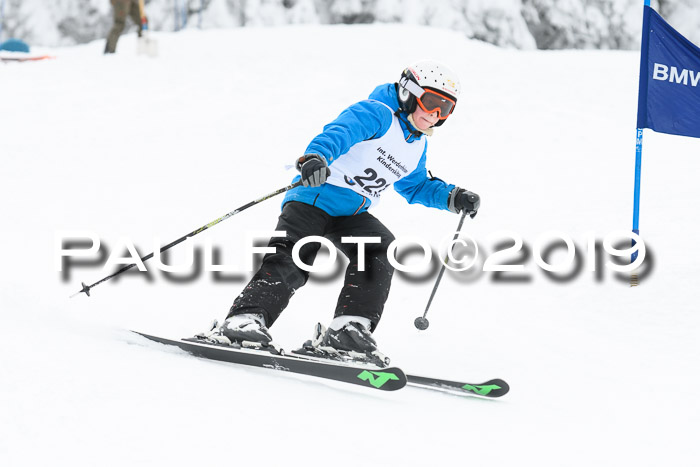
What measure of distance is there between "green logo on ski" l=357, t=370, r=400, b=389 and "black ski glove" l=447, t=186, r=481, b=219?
1.42 metres

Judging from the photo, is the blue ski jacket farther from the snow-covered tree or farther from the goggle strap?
the snow-covered tree

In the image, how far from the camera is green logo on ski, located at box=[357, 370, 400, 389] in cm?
296

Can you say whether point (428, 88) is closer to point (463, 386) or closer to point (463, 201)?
point (463, 201)

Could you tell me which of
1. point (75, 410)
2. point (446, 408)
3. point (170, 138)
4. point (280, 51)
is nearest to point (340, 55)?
point (280, 51)

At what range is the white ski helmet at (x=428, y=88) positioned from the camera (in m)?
3.75

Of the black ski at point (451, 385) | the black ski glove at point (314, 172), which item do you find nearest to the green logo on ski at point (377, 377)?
the black ski at point (451, 385)

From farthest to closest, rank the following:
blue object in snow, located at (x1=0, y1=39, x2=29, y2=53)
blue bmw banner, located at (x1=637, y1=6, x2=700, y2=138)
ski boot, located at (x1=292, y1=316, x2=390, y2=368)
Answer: blue object in snow, located at (x1=0, y1=39, x2=29, y2=53) < blue bmw banner, located at (x1=637, y1=6, x2=700, y2=138) < ski boot, located at (x1=292, y1=316, x2=390, y2=368)

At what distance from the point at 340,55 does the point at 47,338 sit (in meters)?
10.2

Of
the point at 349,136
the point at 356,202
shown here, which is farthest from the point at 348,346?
the point at 349,136

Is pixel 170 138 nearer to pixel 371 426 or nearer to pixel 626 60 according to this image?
pixel 371 426

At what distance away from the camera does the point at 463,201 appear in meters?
4.13

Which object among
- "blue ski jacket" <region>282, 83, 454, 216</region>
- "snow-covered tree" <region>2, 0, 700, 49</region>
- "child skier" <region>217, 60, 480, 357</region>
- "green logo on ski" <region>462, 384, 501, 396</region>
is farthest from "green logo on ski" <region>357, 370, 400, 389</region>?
"snow-covered tree" <region>2, 0, 700, 49</region>

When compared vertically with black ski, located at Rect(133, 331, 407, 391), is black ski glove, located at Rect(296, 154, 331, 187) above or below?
above

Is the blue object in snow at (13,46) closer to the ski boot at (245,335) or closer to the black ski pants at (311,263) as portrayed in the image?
the black ski pants at (311,263)
